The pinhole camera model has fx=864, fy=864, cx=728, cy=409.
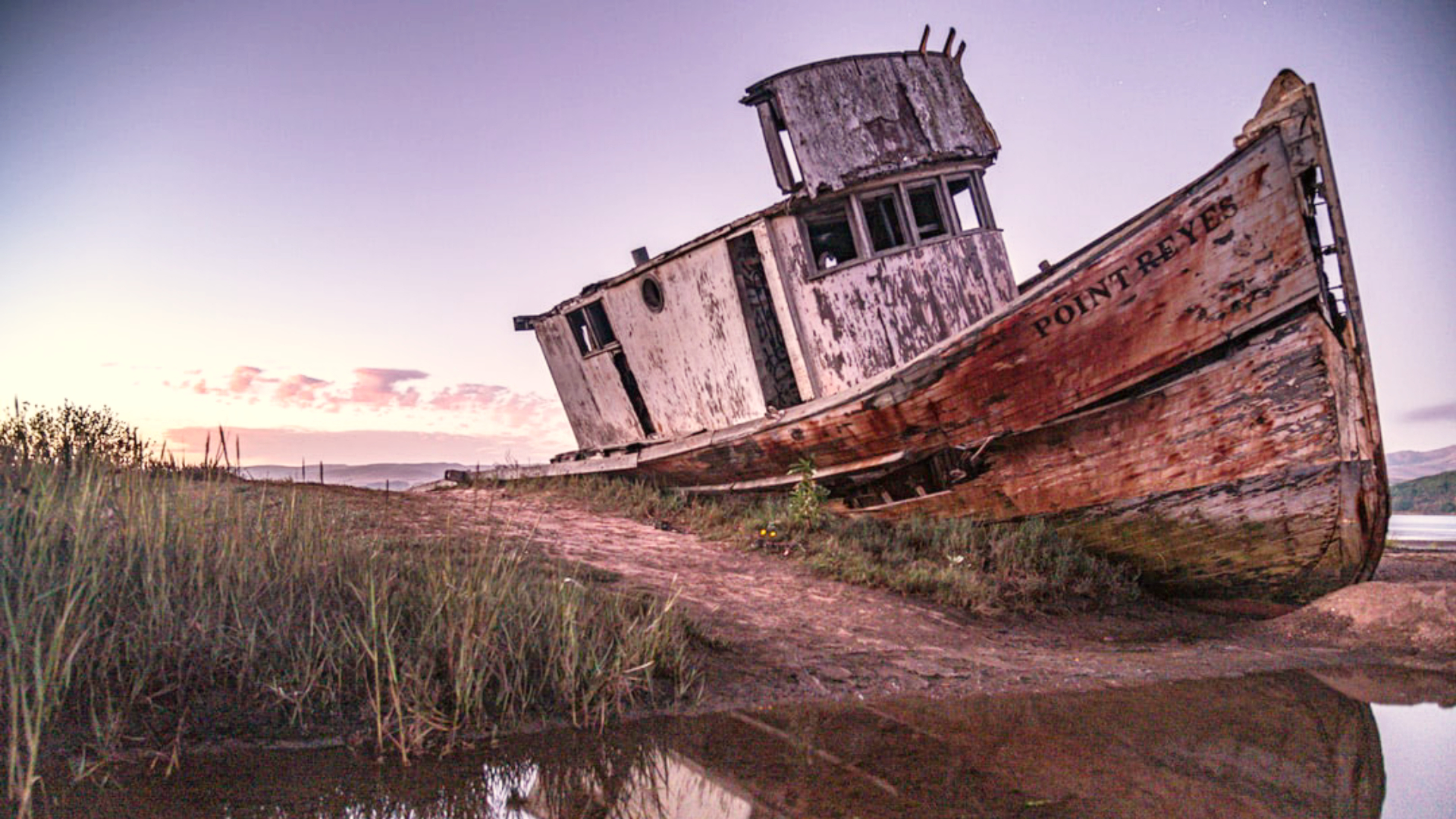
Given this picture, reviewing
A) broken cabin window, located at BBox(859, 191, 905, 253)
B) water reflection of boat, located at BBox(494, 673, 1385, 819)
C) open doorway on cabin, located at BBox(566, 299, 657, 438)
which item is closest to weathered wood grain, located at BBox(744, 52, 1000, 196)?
broken cabin window, located at BBox(859, 191, 905, 253)

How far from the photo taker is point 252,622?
3201 millimetres

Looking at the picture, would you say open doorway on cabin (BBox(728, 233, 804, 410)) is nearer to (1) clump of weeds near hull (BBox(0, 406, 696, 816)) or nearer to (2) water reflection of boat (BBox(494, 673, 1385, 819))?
(1) clump of weeds near hull (BBox(0, 406, 696, 816))

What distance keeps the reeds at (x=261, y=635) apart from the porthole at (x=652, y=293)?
560 centimetres

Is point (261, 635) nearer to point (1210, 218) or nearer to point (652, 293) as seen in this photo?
point (1210, 218)

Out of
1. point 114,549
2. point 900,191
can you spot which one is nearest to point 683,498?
point 900,191

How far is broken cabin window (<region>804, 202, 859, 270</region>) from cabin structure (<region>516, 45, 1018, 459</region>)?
0.02 metres

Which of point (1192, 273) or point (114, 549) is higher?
point (1192, 273)

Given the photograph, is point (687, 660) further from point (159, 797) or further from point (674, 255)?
point (674, 255)

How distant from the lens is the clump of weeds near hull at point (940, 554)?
19.8 ft

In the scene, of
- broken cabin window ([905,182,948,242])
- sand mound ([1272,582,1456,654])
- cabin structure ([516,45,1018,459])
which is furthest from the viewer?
broken cabin window ([905,182,948,242])

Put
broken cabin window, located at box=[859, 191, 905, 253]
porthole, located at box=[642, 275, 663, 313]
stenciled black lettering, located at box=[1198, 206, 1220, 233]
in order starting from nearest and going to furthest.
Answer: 1. stenciled black lettering, located at box=[1198, 206, 1220, 233]
2. broken cabin window, located at box=[859, 191, 905, 253]
3. porthole, located at box=[642, 275, 663, 313]

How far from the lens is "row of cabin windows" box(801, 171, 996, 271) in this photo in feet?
25.9

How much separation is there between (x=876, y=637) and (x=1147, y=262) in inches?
129

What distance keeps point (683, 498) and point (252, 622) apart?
5.92 m
